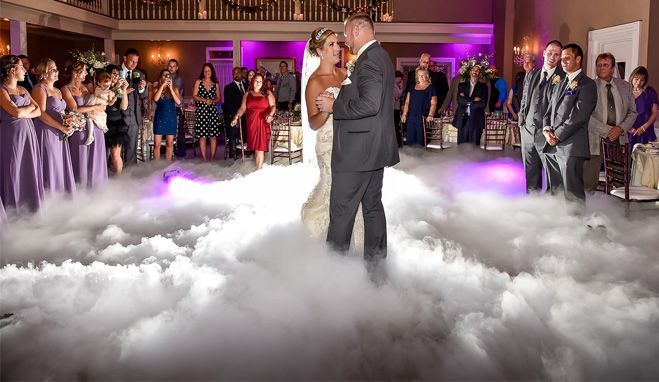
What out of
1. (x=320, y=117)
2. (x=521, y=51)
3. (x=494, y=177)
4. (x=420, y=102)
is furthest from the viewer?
(x=521, y=51)

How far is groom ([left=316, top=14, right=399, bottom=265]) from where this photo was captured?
361 cm

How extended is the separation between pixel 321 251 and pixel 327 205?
36 centimetres

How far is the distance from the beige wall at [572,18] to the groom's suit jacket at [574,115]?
4020 millimetres

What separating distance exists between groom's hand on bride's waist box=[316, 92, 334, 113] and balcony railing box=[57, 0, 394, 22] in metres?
13.5

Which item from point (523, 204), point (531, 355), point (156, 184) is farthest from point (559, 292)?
point (156, 184)

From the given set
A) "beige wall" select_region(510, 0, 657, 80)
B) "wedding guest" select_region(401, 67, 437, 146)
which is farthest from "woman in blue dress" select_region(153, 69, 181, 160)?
"beige wall" select_region(510, 0, 657, 80)

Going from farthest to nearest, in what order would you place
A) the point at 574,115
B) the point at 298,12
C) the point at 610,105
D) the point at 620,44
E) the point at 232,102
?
the point at 298,12
the point at 232,102
the point at 620,44
the point at 610,105
the point at 574,115

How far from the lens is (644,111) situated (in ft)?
22.9

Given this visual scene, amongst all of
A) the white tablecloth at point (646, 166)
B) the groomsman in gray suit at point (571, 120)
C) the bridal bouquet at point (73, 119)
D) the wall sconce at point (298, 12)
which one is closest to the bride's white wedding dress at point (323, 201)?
the groomsman in gray suit at point (571, 120)

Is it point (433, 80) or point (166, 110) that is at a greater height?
point (433, 80)

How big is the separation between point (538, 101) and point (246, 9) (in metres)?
12.3

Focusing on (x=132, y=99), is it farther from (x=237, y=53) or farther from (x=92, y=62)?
(x=237, y=53)

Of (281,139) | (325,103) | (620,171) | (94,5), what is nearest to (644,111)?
(620,171)

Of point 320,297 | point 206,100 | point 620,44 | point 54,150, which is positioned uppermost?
point 620,44
